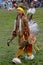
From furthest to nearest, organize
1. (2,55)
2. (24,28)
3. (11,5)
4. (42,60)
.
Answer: (11,5), (2,55), (42,60), (24,28)

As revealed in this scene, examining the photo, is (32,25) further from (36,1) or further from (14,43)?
(36,1)

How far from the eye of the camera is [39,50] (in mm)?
10070

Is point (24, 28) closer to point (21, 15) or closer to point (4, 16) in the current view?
point (21, 15)

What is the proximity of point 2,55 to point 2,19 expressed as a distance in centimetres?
1129

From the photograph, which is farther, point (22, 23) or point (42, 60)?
point (42, 60)

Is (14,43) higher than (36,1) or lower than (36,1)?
lower

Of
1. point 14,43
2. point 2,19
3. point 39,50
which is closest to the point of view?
point 39,50

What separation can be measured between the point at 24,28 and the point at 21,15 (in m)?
0.33

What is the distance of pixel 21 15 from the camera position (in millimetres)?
8117

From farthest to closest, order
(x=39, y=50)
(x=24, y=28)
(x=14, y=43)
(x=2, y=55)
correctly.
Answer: (x=14, y=43)
(x=39, y=50)
(x=2, y=55)
(x=24, y=28)

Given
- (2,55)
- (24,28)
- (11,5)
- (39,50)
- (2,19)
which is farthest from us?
(11,5)

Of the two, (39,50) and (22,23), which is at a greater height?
(22,23)

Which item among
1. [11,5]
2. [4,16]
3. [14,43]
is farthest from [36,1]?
[14,43]

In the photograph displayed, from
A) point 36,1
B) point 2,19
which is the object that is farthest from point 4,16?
point 36,1
